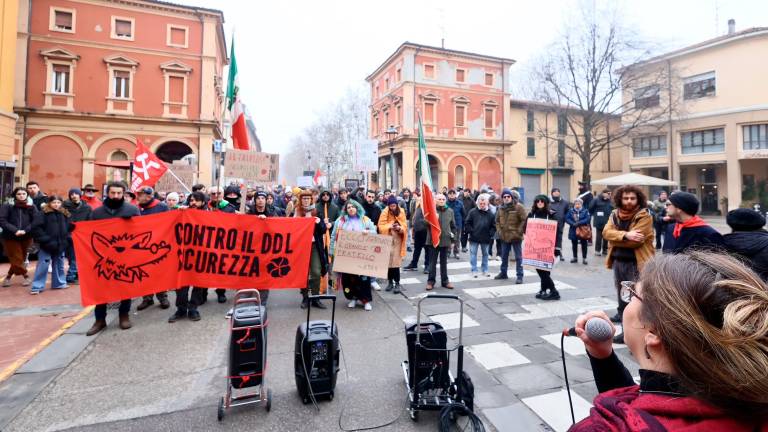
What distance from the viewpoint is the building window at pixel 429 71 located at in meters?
35.5

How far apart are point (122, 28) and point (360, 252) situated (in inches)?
1177

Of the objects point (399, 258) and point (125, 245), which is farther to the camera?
point (399, 258)

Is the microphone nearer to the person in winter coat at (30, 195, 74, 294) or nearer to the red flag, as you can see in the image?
the person in winter coat at (30, 195, 74, 294)

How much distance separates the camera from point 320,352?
11.7ft

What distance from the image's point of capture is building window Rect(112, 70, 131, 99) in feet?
85.6

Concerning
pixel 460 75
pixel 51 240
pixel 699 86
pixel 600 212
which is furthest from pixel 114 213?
pixel 699 86

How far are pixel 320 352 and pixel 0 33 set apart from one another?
65.2 feet

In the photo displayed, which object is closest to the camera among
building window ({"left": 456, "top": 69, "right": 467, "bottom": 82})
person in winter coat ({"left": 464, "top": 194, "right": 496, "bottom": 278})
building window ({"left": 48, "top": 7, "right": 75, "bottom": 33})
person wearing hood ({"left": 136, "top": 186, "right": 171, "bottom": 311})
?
person wearing hood ({"left": 136, "top": 186, "right": 171, "bottom": 311})

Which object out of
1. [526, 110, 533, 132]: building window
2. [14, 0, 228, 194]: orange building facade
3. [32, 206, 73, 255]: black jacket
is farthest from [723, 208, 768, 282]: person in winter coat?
[526, 110, 533, 132]: building window

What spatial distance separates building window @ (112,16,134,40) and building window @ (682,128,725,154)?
44804 mm

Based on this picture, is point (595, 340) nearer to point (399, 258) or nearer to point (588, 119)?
point (399, 258)

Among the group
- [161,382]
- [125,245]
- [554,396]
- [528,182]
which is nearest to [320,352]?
[161,382]

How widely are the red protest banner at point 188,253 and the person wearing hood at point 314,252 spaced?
0.38 meters

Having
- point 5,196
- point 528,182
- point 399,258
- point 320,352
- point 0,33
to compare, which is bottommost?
point 320,352
